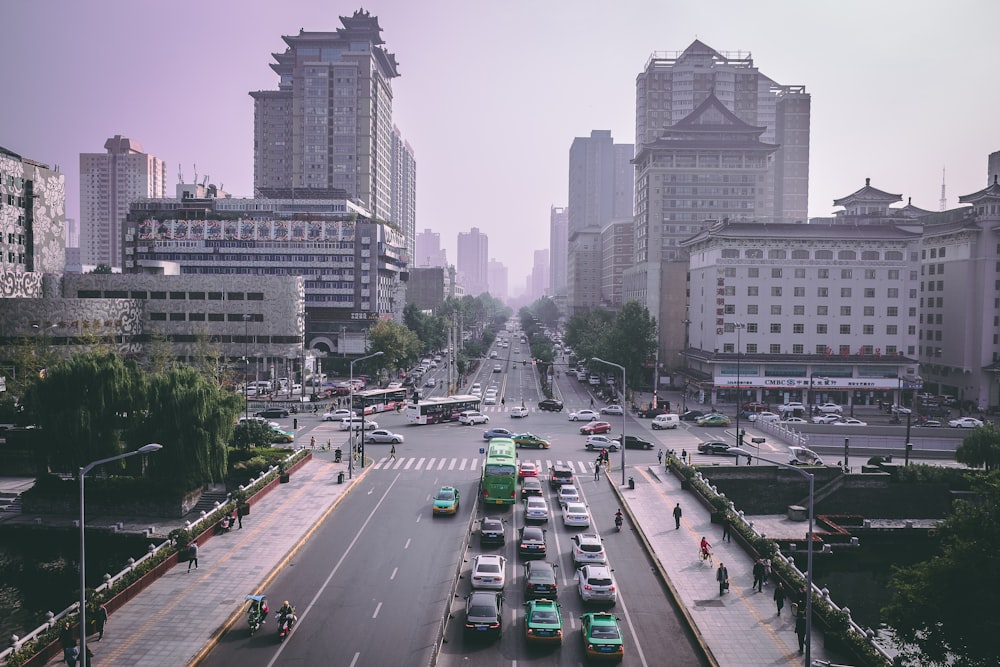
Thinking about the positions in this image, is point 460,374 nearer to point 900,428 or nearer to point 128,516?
point 900,428

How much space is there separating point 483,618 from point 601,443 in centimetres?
3589

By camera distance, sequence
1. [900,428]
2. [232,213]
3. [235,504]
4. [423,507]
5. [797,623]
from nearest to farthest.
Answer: [797,623] → [235,504] → [423,507] → [900,428] → [232,213]

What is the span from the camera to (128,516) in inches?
1656

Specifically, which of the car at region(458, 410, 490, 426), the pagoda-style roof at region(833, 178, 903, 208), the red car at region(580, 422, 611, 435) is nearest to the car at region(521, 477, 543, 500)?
the red car at region(580, 422, 611, 435)

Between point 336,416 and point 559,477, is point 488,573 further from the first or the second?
point 336,416

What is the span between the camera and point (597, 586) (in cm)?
2752

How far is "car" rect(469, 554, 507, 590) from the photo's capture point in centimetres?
2784

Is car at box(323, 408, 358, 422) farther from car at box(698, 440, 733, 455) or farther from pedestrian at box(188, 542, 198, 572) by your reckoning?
pedestrian at box(188, 542, 198, 572)

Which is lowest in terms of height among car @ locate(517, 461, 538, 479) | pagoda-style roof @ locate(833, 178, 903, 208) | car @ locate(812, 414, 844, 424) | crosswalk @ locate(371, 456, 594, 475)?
crosswalk @ locate(371, 456, 594, 475)

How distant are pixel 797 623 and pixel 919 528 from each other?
30845 millimetres

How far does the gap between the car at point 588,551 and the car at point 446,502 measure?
28.8 ft

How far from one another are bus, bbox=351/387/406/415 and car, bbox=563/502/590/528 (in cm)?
4087

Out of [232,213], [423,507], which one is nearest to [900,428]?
[423,507]

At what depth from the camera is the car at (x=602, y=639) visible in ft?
74.4
